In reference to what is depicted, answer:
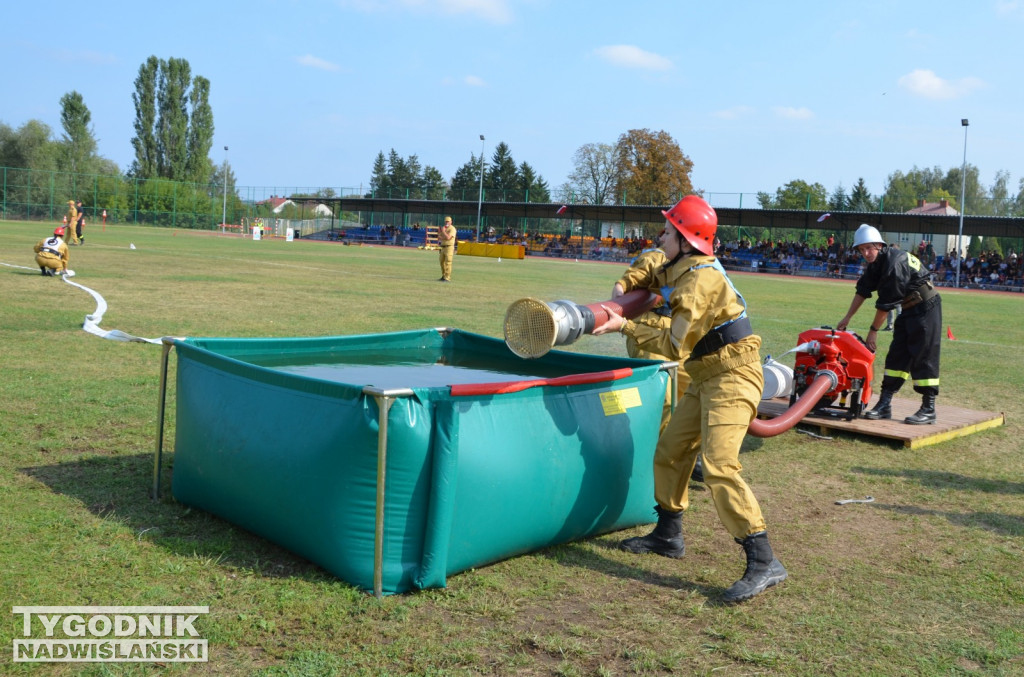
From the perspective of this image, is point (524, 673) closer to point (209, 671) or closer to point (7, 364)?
point (209, 671)

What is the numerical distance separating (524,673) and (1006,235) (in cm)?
5348

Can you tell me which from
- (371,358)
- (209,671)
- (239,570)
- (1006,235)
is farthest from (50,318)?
(1006,235)

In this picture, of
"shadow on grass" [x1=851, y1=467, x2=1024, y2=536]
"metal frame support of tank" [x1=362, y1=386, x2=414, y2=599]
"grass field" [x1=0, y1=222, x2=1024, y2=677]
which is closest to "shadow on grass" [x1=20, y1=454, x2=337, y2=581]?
"grass field" [x1=0, y1=222, x2=1024, y2=677]

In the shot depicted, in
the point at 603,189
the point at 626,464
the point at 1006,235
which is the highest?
the point at 603,189

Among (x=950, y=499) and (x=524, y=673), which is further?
(x=950, y=499)

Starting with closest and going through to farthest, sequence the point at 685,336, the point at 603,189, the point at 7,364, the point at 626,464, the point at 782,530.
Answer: the point at 685,336 < the point at 626,464 < the point at 782,530 < the point at 7,364 < the point at 603,189

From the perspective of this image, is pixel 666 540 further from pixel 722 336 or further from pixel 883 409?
pixel 883 409

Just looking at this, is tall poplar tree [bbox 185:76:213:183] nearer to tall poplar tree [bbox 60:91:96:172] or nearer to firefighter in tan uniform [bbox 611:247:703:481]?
tall poplar tree [bbox 60:91:96:172]

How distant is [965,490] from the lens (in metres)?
6.60

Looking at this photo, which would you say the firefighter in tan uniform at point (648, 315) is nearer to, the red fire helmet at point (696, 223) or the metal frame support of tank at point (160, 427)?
the red fire helmet at point (696, 223)

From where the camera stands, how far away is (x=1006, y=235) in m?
48.6

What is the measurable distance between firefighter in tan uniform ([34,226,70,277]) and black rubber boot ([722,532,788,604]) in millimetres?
18558

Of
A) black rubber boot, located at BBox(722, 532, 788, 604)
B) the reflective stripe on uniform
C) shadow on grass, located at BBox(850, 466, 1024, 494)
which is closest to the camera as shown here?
black rubber boot, located at BBox(722, 532, 788, 604)

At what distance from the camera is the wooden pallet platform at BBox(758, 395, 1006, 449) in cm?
791
